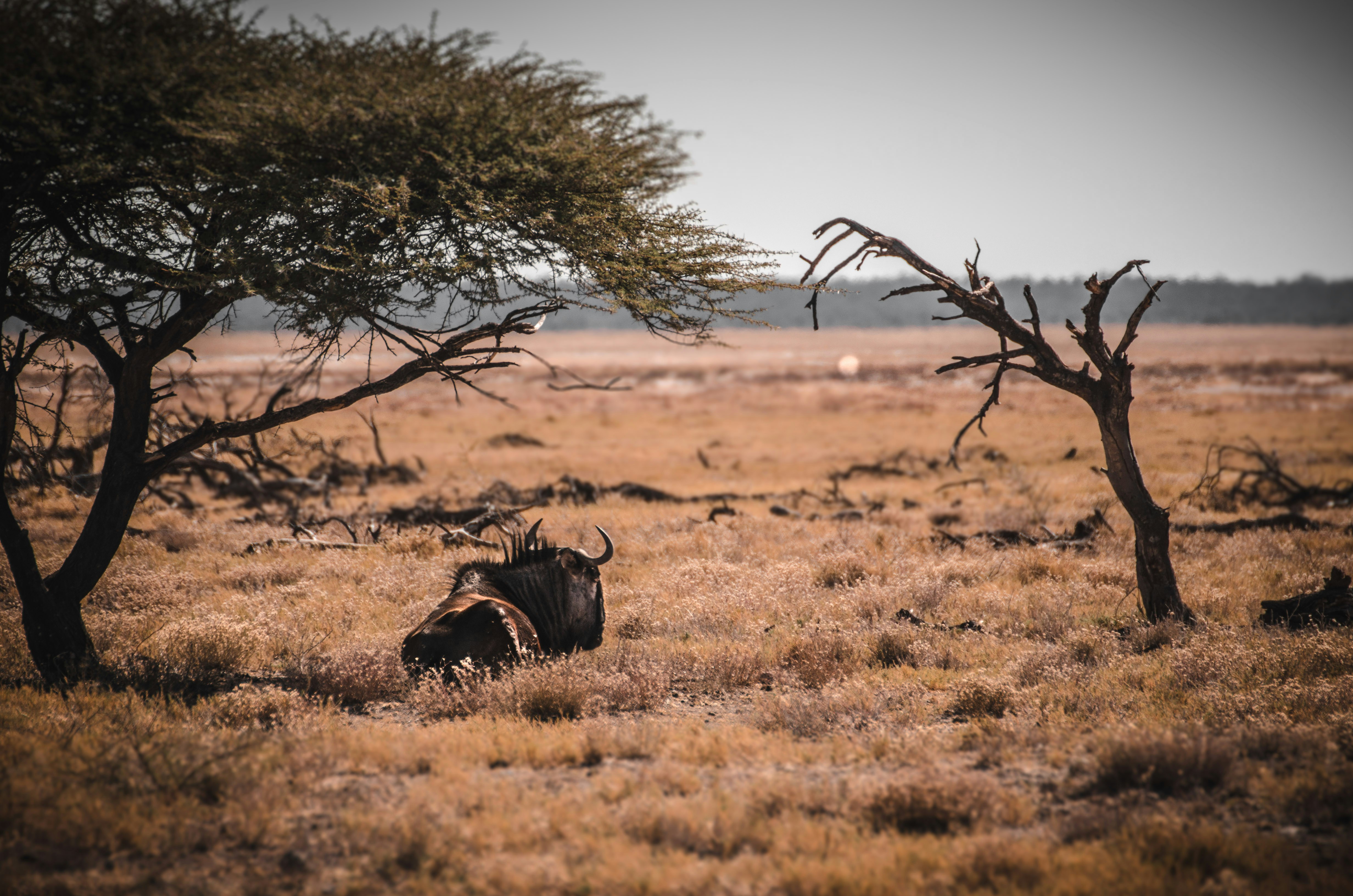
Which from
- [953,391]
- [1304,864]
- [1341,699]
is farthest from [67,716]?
[953,391]

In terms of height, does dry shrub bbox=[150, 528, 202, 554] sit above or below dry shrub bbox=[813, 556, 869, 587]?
above

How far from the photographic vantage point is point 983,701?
612cm

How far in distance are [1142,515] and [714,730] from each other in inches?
197

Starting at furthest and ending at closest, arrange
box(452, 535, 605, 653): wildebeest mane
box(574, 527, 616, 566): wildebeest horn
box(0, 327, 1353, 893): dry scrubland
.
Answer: box(574, 527, 616, 566): wildebeest horn < box(452, 535, 605, 653): wildebeest mane < box(0, 327, 1353, 893): dry scrubland

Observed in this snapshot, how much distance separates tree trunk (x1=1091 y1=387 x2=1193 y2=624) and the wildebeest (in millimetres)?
5136

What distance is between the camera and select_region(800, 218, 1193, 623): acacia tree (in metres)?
7.51

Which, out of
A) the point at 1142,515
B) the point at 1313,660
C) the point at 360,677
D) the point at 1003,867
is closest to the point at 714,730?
the point at 1003,867

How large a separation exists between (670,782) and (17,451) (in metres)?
9.20

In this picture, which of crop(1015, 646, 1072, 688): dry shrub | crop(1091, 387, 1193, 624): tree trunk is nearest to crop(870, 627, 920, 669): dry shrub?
crop(1015, 646, 1072, 688): dry shrub

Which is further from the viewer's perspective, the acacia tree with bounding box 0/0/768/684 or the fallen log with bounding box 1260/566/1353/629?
the fallen log with bounding box 1260/566/1353/629

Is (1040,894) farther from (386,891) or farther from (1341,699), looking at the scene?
(1341,699)

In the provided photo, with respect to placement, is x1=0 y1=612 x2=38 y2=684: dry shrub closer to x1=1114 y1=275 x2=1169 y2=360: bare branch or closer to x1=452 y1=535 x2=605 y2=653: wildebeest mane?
x1=452 y1=535 x2=605 y2=653: wildebeest mane

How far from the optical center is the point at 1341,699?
5.67m

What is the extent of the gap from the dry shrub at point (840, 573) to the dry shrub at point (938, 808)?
5.72 meters
